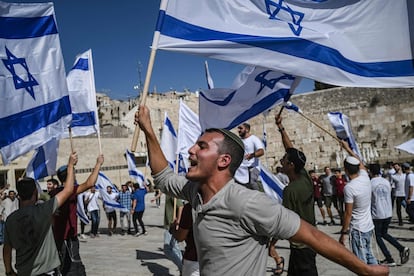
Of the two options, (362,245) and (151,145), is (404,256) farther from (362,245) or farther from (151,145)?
(151,145)

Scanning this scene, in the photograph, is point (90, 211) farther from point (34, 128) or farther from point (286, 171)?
point (286, 171)

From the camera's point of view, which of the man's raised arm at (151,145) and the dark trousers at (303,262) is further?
the dark trousers at (303,262)

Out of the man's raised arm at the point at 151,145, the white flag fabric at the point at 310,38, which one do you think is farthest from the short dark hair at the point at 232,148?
the white flag fabric at the point at 310,38

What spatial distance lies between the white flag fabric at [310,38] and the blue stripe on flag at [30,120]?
7.60 ft

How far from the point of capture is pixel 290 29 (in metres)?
4.00

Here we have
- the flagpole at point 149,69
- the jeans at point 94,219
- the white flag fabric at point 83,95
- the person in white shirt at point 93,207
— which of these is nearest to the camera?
the flagpole at point 149,69

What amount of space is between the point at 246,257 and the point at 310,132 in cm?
2568

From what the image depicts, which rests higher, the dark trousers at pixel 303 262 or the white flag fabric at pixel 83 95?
the white flag fabric at pixel 83 95

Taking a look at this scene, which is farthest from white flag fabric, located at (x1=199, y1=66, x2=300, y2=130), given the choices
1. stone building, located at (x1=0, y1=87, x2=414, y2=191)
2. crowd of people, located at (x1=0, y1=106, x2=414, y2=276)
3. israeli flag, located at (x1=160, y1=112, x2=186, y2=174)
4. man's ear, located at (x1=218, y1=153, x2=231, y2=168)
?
stone building, located at (x1=0, y1=87, x2=414, y2=191)

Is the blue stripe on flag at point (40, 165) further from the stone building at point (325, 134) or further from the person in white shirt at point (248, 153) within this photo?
the stone building at point (325, 134)

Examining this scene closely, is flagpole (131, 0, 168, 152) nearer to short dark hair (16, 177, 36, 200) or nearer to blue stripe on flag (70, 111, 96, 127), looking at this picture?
short dark hair (16, 177, 36, 200)

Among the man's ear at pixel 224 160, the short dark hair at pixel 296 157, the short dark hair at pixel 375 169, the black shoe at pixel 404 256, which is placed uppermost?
the man's ear at pixel 224 160

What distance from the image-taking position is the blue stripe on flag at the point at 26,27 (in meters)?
4.89

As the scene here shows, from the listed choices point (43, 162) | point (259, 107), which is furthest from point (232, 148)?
point (43, 162)
